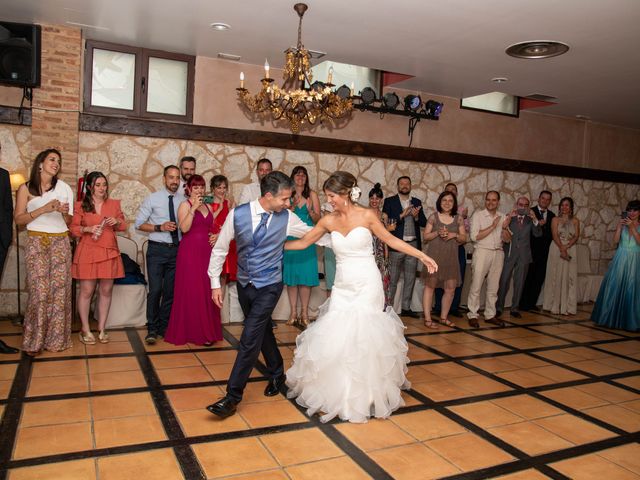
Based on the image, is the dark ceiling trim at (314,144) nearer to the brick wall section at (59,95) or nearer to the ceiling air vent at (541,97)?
the brick wall section at (59,95)

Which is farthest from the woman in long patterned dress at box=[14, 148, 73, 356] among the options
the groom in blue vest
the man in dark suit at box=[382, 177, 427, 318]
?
the man in dark suit at box=[382, 177, 427, 318]

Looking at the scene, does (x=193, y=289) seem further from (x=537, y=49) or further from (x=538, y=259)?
(x=538, y=259)

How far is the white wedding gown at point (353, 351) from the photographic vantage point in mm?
3473

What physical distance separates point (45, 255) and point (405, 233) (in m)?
4.01

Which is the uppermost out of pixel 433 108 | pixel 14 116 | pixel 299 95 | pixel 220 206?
pixel 433 108

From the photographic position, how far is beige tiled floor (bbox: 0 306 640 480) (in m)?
2.82

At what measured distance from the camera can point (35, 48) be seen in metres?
5.29

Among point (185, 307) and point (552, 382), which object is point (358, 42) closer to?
point (185, 307)

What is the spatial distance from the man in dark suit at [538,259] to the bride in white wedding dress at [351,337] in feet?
15.3

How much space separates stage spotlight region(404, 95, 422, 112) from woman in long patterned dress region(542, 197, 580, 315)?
2.46 meters

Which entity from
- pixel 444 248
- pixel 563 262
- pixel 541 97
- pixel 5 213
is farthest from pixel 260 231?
pixel 541 97

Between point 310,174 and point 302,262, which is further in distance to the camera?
point 310,174

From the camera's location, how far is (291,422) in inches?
133

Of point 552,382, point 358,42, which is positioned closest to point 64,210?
point 358,42
